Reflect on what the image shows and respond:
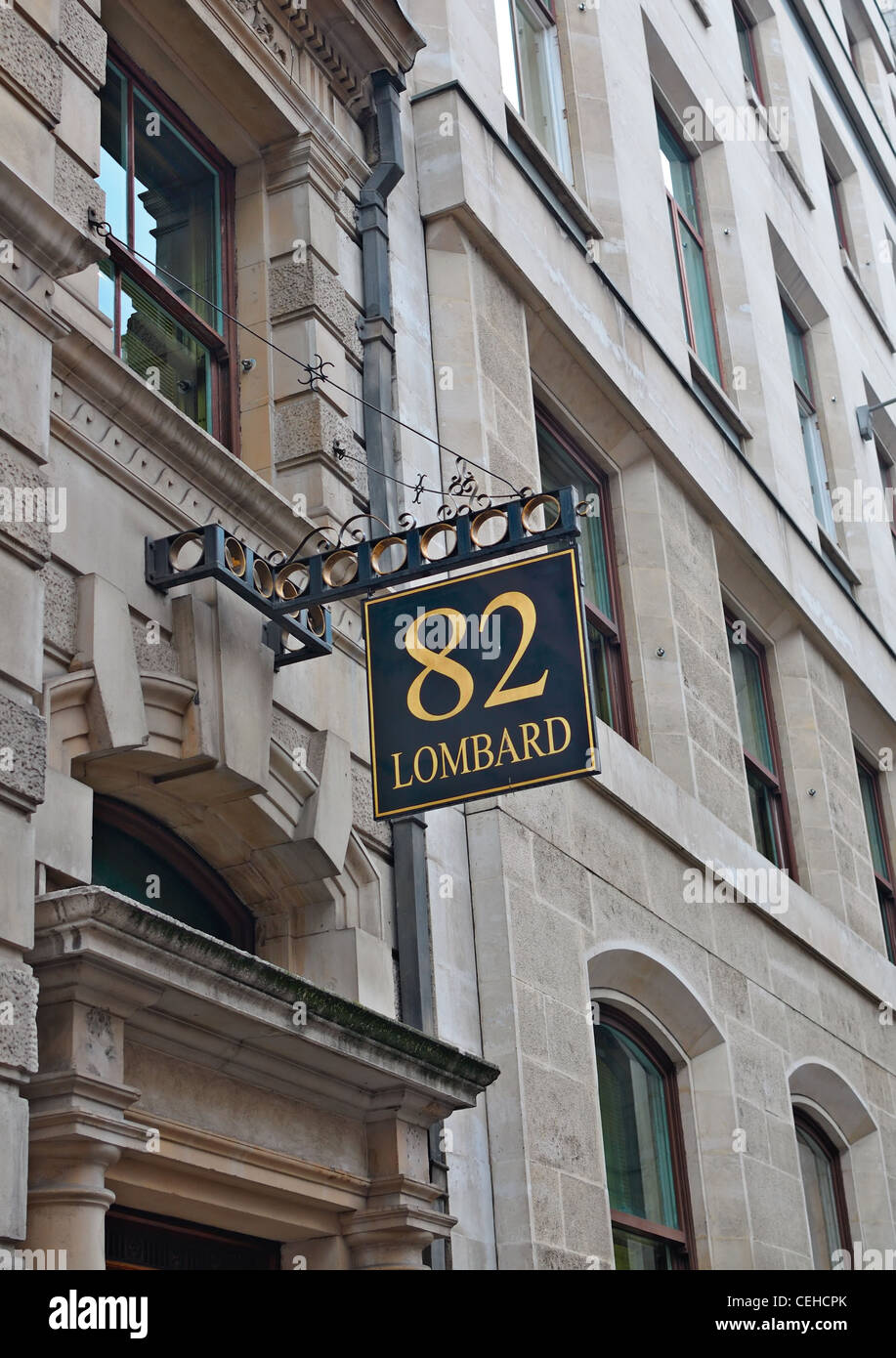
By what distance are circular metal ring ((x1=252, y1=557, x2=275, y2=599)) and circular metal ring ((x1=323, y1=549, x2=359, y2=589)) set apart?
26cm

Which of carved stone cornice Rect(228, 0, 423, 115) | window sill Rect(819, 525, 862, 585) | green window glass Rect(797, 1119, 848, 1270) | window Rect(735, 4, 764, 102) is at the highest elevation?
window Rect(735, 4, 764, 102)

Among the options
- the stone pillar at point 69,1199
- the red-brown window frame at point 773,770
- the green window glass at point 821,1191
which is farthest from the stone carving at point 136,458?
the green window glass at point 821,1191

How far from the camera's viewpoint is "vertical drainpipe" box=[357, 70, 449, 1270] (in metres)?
9.52

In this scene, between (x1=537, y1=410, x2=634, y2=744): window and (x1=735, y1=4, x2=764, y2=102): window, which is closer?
(x1=537, y1=410, x2=634, y2=744): window

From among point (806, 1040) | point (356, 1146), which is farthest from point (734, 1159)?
point (356, 1146)

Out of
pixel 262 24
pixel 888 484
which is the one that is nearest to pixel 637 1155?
pixel 262 24

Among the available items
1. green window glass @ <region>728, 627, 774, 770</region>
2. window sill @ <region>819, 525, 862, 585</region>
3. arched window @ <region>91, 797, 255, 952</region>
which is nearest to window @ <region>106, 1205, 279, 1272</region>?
arched window @ <region>91, 797, 255, 952</region>

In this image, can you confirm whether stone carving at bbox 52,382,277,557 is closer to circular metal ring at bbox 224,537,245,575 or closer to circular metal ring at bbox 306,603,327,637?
circular metal ring at bbox 224,537,245,575

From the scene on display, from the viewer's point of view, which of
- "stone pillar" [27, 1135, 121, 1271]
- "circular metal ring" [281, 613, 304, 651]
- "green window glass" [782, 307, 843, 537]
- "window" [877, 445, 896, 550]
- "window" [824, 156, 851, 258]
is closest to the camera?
"stone pillar" [27, 1135, 121, 1271]

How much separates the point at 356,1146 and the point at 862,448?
15.7 m

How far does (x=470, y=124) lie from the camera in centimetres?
1264
